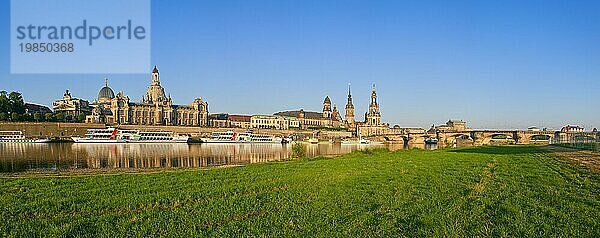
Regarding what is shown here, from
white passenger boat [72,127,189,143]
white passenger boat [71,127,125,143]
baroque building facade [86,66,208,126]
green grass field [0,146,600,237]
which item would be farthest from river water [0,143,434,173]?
baroque building facade [86,66,208,126]

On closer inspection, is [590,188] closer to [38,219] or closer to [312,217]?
[312,217]

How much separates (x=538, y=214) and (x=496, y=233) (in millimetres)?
2464

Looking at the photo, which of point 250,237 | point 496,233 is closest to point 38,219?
point 250,237

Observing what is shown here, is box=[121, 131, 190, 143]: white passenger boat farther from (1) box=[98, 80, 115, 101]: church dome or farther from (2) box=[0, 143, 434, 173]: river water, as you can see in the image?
(1) box=[98, 80, 115, 101]: church dome

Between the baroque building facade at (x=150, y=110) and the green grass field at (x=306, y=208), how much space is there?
14194cm

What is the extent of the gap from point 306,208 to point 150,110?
16165cm

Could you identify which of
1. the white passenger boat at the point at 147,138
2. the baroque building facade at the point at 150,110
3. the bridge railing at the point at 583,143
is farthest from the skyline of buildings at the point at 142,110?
the bridge railing at the point at 583,143

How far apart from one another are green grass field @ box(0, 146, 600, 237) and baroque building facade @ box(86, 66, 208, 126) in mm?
141945

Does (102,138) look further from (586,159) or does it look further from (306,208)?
(306,208)

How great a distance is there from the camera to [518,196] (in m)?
13.8

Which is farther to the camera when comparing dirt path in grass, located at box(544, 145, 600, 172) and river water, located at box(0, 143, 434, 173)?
river water, located at box(0, 143, 434, 173)

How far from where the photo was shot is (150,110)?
164875 mm

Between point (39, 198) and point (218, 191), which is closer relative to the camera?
point (39, 198)

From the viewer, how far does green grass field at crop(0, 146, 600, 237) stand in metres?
9.45
